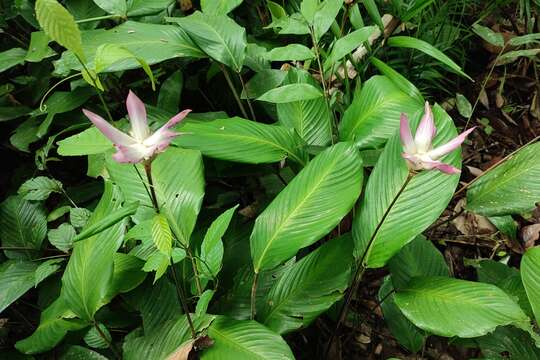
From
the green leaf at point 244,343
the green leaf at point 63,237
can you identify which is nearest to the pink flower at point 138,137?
the green leaf at point 244,343

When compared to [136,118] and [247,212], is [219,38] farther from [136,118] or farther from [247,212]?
[136,118]

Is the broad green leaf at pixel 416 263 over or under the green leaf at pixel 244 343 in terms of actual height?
under

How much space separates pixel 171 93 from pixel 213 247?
582mm

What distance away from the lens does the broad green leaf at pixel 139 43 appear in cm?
112

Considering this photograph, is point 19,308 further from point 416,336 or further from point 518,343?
point 518,343

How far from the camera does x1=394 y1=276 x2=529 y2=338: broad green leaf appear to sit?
81 centimetres

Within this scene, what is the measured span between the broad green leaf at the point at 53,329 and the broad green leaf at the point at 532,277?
87 cm

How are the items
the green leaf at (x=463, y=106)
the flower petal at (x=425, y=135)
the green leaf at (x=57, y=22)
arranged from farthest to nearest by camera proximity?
the green leaf at (x=463, y=106), the flower petal at (x=425, y=135), the green leaf at (x=57, y=22)

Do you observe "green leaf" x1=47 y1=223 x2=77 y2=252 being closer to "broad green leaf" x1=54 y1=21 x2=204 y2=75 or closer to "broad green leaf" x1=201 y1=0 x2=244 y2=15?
"broad green leaf" x1=54 y1=21 x2=204 y2=75

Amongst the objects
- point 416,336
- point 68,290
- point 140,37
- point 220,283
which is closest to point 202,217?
point 220,283

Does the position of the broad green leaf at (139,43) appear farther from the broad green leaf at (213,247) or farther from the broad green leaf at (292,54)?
the broad green leaf at (213,247)

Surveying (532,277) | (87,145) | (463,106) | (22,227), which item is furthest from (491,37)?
(22,227)

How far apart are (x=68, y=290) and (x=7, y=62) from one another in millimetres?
689

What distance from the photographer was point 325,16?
1090mm
